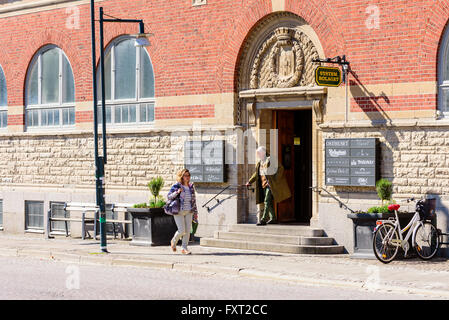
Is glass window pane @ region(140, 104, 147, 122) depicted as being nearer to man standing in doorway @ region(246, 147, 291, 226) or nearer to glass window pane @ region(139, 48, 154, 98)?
glass window pane @ region(139, 48, 154, 98)

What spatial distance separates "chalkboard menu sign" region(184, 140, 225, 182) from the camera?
19.0m

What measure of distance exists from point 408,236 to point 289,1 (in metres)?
6.03

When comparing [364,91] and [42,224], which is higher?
[364,91]

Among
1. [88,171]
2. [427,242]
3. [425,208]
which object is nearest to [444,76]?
[425,208]

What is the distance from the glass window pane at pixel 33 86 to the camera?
23.2 metres

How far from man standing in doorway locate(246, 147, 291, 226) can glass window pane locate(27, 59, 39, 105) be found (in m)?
7.98

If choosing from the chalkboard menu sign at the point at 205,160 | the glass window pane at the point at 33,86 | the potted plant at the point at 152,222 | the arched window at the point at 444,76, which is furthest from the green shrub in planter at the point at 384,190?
the glass window pane at the point at 33,86

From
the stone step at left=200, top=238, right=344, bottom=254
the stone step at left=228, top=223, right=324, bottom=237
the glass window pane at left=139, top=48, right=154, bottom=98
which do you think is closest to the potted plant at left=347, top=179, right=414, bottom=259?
the stone step at left=200, top=238, right=344, bottom=254

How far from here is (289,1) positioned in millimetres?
17953

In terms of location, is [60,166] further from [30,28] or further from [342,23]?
[342,23]

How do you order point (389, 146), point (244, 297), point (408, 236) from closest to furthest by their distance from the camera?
1. point (244, 297)
2. point (408, 236)
3. point (389, 146)

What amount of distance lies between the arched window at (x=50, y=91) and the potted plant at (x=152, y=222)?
15.3 ft

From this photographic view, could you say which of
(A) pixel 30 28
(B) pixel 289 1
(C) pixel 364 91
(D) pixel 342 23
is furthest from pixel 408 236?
(A) pixel 30 28

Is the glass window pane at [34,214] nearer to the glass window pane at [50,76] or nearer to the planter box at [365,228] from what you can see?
the glass window pane at [50,76]
